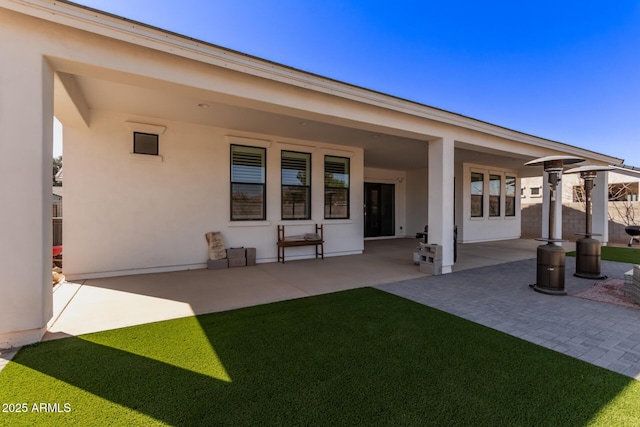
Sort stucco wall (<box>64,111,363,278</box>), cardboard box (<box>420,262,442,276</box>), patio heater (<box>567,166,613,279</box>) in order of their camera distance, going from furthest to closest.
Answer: cardboard box (<box>420,262,442,276</box>)
patio heater (<box>567,166,613,279</box>)
stucco wall (<box>64,111,363,278</box>)

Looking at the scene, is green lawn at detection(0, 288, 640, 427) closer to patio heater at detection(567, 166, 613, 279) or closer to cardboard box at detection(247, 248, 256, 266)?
cardboard box at detection(247, 248, 256, 266)

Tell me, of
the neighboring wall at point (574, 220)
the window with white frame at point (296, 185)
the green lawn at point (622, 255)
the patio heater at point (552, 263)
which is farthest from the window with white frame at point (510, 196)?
the window with white frame at point (296, 185)

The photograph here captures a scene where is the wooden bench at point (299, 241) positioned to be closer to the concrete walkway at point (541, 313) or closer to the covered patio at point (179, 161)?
the covered patio at point (179, 161)

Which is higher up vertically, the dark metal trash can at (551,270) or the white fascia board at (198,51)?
the white fascia board at (198,51)

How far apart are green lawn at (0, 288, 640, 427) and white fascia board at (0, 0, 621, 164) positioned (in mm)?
3109

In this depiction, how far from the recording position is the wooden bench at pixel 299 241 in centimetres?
708

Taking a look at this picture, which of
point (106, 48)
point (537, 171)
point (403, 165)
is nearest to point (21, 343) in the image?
point (106, 48)

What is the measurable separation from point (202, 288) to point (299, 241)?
2899 millimetres

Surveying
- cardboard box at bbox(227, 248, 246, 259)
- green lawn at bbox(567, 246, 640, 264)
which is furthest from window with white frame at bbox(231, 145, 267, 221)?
green lawn at bbox(567, 246, 640, 264)

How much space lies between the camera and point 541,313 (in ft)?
12.1

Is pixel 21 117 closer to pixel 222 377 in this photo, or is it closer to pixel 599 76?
Answer: pixel 222 377

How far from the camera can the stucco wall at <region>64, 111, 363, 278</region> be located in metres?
5.28

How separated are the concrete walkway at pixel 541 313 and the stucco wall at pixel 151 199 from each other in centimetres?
396

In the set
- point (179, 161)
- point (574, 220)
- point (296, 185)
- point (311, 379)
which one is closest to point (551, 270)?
point (311, 379)
